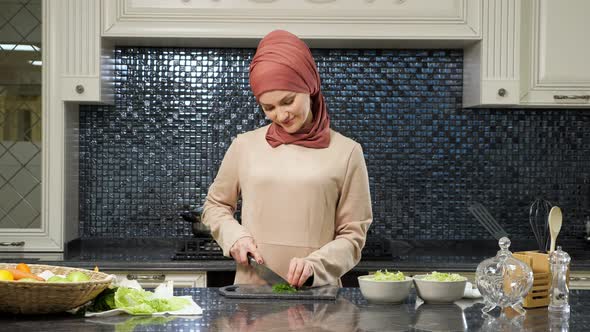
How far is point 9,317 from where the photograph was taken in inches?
74.8

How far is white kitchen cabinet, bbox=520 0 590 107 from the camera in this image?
11.9 ft

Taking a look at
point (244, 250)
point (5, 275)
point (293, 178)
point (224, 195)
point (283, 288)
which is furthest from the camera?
point (224, 195)

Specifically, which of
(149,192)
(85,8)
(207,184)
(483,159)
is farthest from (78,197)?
(483,159)

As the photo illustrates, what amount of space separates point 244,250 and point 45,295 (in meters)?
0.66

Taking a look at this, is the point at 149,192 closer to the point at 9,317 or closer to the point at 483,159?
the point at 483,159

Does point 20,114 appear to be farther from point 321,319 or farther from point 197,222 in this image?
point 321,319

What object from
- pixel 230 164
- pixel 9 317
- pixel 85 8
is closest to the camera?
pixel 9 317

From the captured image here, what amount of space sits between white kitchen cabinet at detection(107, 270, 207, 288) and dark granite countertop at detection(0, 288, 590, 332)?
1.23 m

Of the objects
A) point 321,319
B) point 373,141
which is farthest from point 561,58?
point 321,319

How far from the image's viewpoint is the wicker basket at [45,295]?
1.83 meters

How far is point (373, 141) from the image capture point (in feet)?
13.2

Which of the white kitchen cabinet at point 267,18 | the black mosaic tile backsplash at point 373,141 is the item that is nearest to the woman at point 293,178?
the white kitchen cabinet at point 267,18

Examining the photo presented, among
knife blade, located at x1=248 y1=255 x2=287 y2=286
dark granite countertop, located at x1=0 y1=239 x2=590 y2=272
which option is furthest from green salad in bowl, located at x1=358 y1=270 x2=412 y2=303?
dark granite countertop, located at x1=0 y1=239 x2=590 y2=272

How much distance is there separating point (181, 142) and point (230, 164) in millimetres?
1428
